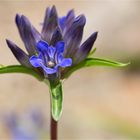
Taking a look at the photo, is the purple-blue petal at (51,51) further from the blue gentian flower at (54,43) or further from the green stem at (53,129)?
the green stem at (53,129)

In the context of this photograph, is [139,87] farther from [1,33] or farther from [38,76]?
[38,76]

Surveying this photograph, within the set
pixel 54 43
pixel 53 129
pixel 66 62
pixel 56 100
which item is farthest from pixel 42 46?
pixel 53 129

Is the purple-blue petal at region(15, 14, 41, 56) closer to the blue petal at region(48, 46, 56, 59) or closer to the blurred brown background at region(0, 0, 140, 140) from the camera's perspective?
the blue petal at region(48, 46, 56, 59)

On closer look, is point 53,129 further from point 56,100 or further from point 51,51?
point 51,51

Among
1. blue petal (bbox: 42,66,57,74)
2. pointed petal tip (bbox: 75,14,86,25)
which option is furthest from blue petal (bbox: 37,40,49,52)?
pointed petal tip (bbox: 75,14,86,25)

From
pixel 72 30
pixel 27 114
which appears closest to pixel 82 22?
pixel 72 30

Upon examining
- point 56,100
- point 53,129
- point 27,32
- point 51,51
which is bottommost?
point 53,129

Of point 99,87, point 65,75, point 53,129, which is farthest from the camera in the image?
point 99,87
